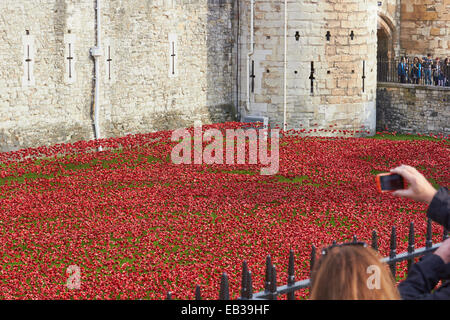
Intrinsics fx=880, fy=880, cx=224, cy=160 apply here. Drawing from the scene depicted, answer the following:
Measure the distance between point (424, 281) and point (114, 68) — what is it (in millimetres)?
15296

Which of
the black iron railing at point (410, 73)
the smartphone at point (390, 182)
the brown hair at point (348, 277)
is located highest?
the black iron railing at point (410, 73)

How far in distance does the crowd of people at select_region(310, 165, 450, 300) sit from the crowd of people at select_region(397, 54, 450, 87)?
1926cm

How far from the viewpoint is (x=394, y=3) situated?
24906 mm

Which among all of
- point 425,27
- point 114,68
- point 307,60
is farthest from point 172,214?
point 425,27

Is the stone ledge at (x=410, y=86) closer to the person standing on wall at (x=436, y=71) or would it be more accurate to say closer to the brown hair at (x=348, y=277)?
the person standing on wall at (x=436, y=71)

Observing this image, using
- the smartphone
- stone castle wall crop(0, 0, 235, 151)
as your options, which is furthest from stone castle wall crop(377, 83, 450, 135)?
the smartphone

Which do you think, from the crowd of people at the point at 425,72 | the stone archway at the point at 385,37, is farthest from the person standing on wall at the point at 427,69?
the stone archway at the point at 385,37

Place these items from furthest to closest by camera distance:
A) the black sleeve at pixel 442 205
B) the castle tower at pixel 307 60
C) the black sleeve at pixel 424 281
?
the castle tower at pixel 307 60
the black sleeve at pixel 442 205
the black sleeve at pixel 424 281

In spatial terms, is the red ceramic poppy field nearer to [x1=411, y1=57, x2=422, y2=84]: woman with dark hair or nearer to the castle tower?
the castle tower

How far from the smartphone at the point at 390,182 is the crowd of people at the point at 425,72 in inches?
744

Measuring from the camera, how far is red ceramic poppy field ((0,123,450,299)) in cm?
975

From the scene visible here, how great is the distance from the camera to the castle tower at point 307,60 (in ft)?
67.4
